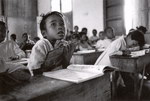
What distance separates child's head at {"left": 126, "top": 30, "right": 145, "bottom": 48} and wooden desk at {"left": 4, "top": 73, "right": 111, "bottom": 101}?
1.77 meters

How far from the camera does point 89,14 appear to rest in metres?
7.77

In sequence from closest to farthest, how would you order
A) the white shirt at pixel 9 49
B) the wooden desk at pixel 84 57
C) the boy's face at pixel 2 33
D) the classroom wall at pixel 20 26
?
the boy's face at pixel 2 33, the white shirt at pixel 9 49, the wooden desk at pixel 84 57, the classroom wall at pixel 20 26

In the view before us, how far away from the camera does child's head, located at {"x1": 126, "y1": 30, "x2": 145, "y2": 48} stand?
2.77 meters

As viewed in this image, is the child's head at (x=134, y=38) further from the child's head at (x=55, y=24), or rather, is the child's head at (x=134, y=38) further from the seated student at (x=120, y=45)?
the child's head at (x=55, y=24)

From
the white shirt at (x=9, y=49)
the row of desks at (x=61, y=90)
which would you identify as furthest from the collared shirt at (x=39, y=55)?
the white shirt at (x=9, y=49)

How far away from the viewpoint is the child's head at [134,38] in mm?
2766

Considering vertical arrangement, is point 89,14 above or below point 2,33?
above

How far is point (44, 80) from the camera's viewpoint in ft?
3.26

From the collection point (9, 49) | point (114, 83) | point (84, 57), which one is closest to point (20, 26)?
point (9, 49)

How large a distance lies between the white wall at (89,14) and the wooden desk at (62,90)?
6.34m

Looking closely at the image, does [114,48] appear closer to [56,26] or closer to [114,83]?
[114,83]

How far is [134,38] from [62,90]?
7.17 feet

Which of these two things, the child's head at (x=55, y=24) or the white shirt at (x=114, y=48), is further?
the white shirt at (x=114, y=48)

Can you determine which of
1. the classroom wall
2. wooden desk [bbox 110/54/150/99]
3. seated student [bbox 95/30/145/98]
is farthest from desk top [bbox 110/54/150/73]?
the classroom wall
